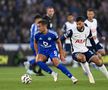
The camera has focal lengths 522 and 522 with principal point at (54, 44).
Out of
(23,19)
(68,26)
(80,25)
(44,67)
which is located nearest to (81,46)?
(80,25)

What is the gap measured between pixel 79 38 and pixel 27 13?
49.1ft

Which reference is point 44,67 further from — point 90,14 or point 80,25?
point 90,14

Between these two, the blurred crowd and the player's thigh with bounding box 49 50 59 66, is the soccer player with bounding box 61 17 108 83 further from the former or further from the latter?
the blurred crowd

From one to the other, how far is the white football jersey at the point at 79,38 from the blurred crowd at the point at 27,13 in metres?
12.9

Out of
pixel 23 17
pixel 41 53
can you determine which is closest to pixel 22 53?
pixel 23 17

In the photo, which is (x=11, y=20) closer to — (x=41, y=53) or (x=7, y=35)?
(x=7, y=35)

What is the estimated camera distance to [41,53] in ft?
49.9

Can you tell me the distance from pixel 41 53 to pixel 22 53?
41.0ft

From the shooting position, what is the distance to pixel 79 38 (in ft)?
50.0

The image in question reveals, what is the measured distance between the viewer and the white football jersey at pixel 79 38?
49.6 feet

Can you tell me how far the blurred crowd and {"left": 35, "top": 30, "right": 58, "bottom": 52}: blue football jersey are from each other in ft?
42.9

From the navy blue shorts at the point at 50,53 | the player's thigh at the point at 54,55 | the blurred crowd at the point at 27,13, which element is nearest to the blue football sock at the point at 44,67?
the player's thigh at the point at 54,55

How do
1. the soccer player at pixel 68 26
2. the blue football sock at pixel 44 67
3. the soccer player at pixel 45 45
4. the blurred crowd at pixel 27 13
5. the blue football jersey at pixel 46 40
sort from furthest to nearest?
1. the blurred crowd at pixel 27 13
2. the soccer player at pixel 68 26
3. the blue football jersey at pixel 46 40
4. the soccer player at pixel 45 45
5. the blue football sock at pixel 44 67

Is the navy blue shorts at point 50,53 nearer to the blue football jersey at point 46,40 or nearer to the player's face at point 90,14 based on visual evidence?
the blue football jersey at point 46,40
